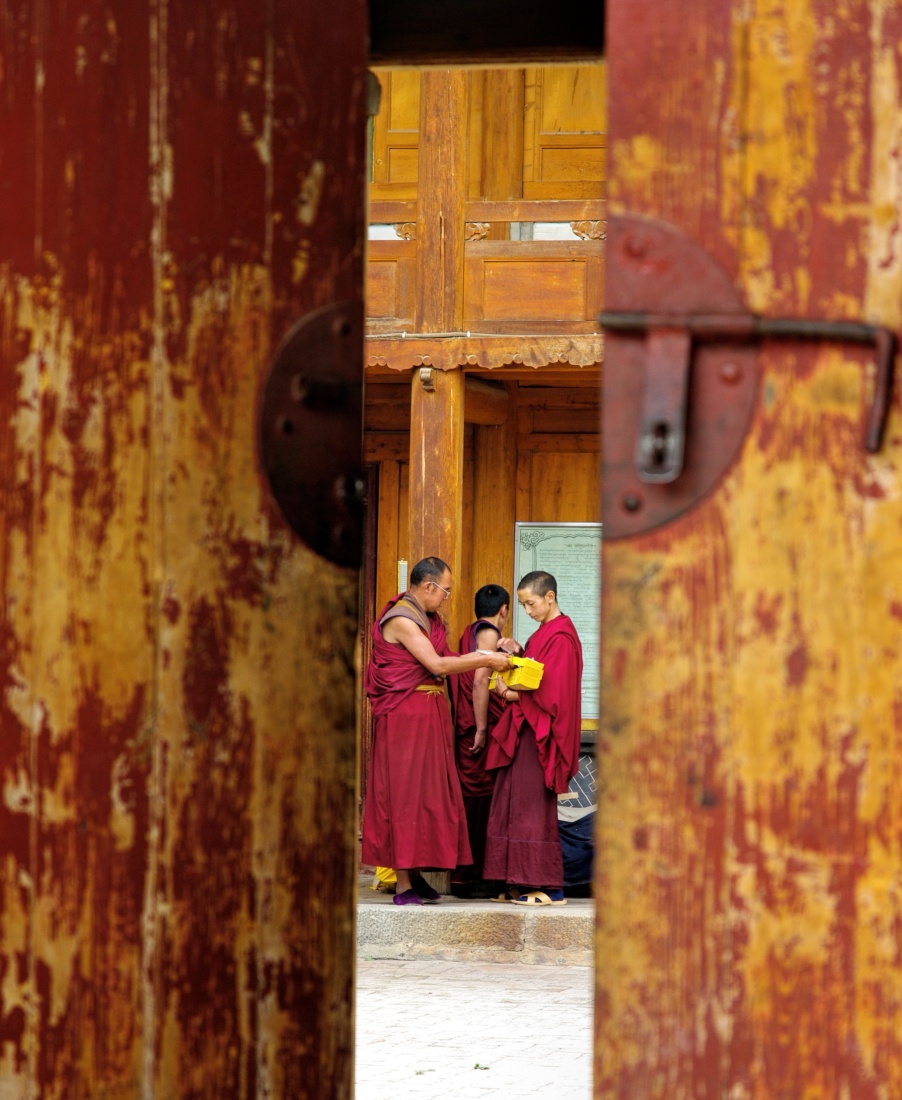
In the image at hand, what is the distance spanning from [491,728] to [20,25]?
734cm

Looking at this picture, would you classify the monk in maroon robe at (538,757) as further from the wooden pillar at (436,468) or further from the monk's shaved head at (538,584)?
the wooden pillar at (436,468)

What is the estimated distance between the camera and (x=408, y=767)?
8422mm

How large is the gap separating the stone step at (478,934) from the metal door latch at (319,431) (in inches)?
260

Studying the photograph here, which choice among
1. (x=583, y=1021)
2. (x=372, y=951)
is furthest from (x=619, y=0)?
(x=372, y=951)

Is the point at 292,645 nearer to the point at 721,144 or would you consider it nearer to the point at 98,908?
the point at 98,908

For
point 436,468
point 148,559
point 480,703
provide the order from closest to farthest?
point 148,559 → point 480,703 → point 436,468

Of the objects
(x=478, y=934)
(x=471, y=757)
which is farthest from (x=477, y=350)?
(x=478, y=934)

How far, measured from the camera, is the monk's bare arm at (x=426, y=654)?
8.30 m

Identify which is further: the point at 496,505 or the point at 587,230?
the point at 496,505

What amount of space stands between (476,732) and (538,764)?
0.47m

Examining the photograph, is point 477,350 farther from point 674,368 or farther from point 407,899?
point 674,368

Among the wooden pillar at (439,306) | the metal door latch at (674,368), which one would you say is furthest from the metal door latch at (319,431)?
the wooden pillar at (439,306)

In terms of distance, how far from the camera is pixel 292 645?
74.0 inches

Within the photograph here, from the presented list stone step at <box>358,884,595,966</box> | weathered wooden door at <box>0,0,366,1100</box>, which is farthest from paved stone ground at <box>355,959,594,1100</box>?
weathered wooden door at <box>0,0,366,1100</box>
